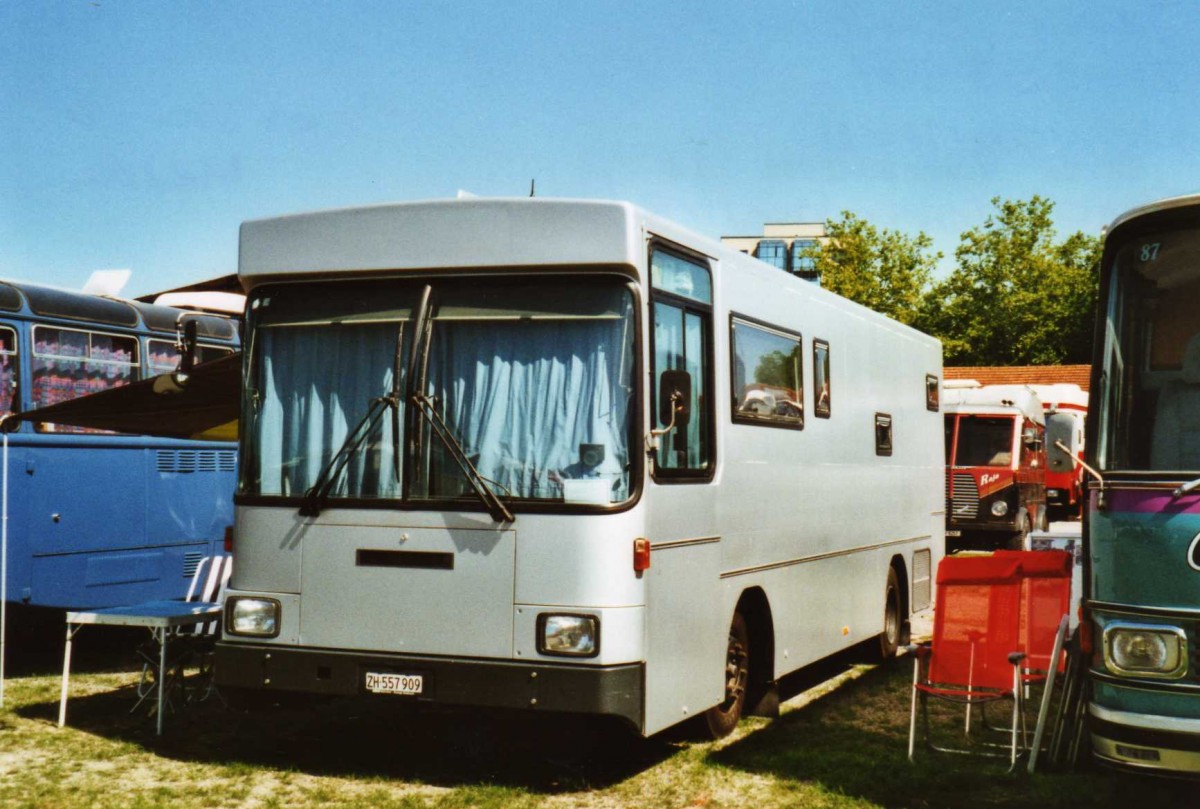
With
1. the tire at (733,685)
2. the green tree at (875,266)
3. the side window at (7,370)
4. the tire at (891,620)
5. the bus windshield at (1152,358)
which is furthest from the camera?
the green tree at (875,266)

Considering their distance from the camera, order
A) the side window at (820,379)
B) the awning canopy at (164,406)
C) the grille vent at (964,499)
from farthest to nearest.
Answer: the grille vent at (964,499) → the side window at (820,379) → the awning canopy at (164,406)

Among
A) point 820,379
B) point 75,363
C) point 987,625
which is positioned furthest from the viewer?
point 75,363

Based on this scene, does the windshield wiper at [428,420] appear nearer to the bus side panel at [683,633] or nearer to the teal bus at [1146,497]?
the bus side panel at [683,633]

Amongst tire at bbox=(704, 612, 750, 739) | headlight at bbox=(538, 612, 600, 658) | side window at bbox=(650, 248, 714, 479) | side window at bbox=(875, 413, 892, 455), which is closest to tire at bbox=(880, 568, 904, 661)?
side window at bbox=(875, 413, 892, 455)

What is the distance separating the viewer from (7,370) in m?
10.9

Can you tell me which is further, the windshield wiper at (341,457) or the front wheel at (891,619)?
the front wheel at (891,619)

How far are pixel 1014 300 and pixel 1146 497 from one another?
203ft

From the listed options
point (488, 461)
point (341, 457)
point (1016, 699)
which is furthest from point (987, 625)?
point (341, 457)

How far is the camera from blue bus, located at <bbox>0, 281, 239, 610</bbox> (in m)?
10.9

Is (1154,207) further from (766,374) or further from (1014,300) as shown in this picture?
(1014,300)

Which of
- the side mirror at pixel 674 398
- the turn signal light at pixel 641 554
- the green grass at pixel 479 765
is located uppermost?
the side mirror at pixel 674 398

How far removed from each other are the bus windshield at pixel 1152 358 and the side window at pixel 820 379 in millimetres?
3651

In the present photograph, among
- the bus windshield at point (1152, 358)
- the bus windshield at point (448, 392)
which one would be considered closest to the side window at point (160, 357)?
the bus windshield at point (448, 392)

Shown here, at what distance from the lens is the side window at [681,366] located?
7100 mm
